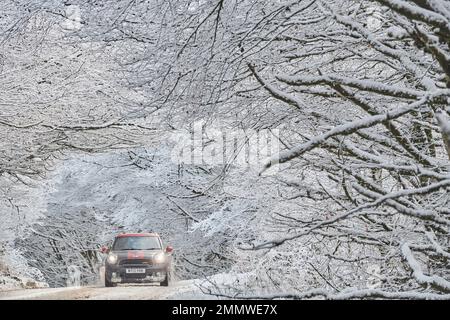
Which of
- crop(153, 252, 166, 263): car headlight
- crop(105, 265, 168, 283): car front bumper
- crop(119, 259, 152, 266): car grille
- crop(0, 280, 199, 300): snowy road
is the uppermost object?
crop(153, 252, 166, 263): car headlight

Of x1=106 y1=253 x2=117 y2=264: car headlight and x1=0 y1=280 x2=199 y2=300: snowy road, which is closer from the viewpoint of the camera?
x1=0 y1=280 x2=199 y2=300: snowy road

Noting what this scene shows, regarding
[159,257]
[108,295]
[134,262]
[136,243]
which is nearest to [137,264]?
[134,262]

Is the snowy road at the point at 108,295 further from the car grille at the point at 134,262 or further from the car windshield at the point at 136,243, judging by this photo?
the car windshield at the point at 136,243

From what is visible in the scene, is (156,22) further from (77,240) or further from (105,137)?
(77,240)

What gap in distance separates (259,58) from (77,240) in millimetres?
28190

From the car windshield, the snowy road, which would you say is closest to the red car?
the car windshield

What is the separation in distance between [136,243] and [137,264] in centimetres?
79

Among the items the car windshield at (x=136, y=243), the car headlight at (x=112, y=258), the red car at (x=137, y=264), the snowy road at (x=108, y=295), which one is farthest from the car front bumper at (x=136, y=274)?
the snowy road at (x=108, y=295)

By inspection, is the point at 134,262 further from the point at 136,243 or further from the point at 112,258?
the point at 136,243

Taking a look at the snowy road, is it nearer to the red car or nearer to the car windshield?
the red car

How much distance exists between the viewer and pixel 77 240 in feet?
106

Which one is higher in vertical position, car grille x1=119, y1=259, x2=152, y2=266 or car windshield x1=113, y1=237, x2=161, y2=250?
car windshield x1=113, y1=237, x2=161, y2=250

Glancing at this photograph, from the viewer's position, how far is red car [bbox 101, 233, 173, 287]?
53.6 ft
